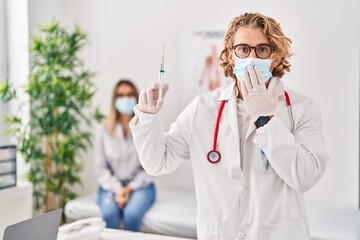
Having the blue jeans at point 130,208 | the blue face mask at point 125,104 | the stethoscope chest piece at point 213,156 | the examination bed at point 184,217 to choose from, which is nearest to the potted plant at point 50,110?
the blue face mask at point 125,104

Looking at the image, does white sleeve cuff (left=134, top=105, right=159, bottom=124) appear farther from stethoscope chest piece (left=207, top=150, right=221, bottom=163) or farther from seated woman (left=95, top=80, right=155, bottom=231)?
seated woman (left=95, top=80, right=155, bottom=231)

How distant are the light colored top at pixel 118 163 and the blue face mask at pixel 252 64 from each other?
1.61 meters

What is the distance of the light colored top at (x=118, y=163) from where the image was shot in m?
2.96

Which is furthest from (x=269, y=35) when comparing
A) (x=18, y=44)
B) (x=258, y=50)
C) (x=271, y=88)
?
(x=18, y=44)

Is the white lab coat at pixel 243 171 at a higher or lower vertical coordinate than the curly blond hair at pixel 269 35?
lower

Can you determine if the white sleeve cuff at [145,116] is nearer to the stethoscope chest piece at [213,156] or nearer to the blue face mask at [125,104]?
the stethoscope chest piece at [213,156]

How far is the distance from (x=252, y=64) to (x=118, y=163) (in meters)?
1.78

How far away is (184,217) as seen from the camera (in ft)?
8.48

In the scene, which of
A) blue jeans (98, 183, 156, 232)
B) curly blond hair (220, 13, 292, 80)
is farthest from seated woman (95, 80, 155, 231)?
curly blond hair (220, 13, 292, 80)

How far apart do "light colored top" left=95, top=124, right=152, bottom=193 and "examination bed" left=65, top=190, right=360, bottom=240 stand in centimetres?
18

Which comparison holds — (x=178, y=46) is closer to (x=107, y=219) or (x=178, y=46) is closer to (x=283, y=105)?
(x=107, y=219)

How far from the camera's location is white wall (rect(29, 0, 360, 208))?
8.81 feet

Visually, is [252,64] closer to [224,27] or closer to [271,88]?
[271,88]

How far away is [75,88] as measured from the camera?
9.73ft
